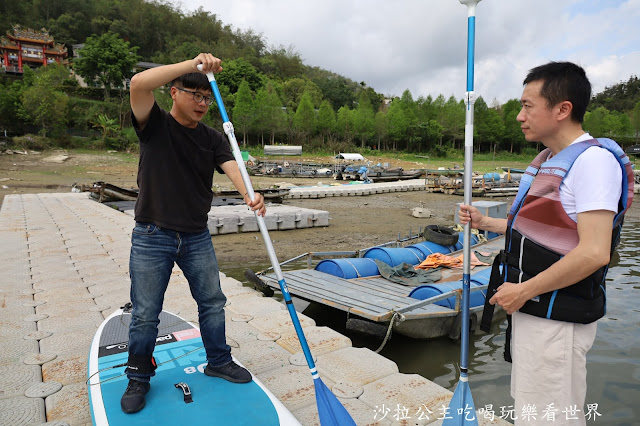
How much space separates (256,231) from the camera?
14602 millimetres

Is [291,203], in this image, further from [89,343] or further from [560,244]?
[560,244]

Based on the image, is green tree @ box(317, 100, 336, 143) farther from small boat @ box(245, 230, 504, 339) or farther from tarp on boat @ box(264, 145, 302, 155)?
small boat @ box(245, 230, 504, 339)

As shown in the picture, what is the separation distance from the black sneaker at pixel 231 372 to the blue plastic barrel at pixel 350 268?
4450 millimetres

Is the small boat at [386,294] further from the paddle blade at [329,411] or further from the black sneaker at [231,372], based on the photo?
the paddle blade at [329,411]

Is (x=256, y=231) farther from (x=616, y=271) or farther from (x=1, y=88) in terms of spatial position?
(x=1, y=88)

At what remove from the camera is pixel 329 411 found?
2.61 meters

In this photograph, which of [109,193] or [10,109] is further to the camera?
[10,109]

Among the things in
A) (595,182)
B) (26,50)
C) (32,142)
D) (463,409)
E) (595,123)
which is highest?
(26,50)

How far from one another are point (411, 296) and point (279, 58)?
4112 inches

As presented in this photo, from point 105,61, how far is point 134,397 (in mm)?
60017

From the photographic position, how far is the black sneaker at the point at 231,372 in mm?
3135

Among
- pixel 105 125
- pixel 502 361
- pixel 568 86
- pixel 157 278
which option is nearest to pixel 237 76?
pixel 105 125

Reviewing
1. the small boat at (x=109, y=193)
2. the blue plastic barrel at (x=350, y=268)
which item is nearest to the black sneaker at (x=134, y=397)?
the blue plastic barrel at (x=350, y=268)

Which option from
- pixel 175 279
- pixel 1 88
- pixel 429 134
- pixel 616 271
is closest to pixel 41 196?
pixel 175 279
